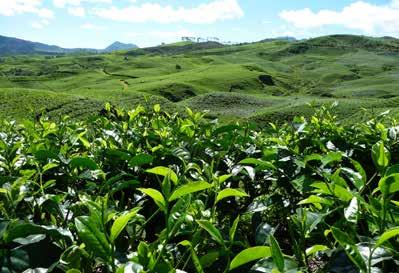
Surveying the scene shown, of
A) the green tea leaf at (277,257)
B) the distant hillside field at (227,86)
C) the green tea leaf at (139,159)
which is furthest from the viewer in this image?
the distant hillside field at (227,86)

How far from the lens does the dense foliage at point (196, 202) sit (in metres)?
1.83

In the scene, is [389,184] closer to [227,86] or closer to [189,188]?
[189,188]

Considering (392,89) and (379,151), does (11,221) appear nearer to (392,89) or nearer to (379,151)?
(379,151)

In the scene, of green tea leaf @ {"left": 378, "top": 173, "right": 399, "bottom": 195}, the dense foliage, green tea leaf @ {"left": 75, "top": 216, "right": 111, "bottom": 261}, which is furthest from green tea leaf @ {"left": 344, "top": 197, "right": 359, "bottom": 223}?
green tea leaf @ {"left": 75, "top": 216, "right": 111, "bottom": 261}

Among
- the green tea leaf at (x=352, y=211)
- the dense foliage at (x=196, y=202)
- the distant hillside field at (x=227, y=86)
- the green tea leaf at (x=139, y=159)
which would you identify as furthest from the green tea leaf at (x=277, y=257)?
the distant hillside field at (x=227, y=86)

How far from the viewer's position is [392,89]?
47.8m

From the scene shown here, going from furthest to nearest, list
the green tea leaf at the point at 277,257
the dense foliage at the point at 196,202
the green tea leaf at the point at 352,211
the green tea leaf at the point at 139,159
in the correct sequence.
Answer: the green tea leaf at the point at 139,159 < the green tea leaf at the point at 352,211 < the dense foliage at the point at 196,202 < the green tea leaf at the point at 277,257

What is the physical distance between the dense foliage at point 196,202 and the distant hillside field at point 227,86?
1.29 m

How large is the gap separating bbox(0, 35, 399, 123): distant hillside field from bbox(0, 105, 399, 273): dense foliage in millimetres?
1290

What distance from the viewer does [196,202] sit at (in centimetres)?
235

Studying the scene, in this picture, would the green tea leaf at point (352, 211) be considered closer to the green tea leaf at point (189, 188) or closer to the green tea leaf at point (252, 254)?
the green tea leaf at point (252, 254)

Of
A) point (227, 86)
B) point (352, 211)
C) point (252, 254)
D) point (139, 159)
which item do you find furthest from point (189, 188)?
point (227, 86)

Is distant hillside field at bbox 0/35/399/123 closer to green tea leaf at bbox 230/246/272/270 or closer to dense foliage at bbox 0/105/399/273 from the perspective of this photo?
dense foliage at bbox 0/105/399/273

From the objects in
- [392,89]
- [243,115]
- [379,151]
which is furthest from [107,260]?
[392,89]
